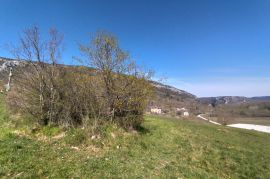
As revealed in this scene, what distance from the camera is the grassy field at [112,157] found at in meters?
5.55

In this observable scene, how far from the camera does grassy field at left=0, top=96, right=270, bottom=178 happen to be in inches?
219

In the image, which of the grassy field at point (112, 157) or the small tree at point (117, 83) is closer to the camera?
the grassy field at point (112, 157)

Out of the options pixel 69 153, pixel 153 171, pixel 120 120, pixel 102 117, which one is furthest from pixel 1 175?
pixel 120 120

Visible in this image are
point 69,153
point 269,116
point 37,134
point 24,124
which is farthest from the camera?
point 269,116

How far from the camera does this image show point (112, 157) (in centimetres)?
692

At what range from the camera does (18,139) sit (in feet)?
23.8

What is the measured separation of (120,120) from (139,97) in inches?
59.9

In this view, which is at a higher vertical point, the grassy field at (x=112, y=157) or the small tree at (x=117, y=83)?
the small tree at (x=117, y=83)

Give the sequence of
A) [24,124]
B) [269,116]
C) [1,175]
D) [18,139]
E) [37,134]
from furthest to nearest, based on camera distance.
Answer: [269,116] → [24,124] → [37,134] → [18,139] → [1,175]

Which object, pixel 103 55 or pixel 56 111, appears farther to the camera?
pixel 103 55

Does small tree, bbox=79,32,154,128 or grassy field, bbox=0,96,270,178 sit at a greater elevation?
small tree, bbox=79,32,154,128

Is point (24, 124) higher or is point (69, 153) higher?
point (24, 124)

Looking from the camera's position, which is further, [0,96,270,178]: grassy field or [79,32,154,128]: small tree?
[79,32,154,128]: small tree

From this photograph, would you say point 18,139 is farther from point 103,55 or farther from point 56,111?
point 103,55
